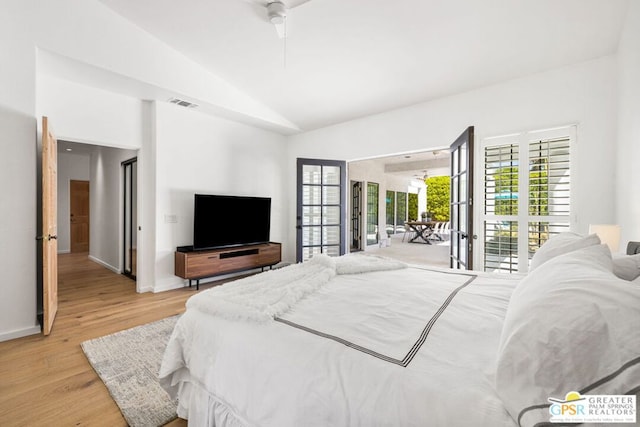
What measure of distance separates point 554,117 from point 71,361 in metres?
5.08

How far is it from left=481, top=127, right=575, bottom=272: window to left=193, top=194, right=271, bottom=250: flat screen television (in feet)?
11.2

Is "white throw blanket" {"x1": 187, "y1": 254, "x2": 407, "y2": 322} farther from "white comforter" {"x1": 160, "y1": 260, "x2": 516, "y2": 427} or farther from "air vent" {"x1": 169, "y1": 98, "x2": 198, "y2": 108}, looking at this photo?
"air vent" {"x1": 169, "y1": 98, "x2": 198, "y2": 108}

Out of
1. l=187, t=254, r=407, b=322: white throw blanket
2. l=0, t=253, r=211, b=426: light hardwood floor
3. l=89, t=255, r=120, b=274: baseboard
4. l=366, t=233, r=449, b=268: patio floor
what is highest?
l=187, t=254, r=407, b=322: white throw blanket

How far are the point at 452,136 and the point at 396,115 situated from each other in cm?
96

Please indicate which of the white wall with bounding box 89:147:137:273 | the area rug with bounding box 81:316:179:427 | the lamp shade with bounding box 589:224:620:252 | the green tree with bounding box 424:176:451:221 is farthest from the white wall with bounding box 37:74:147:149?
the green tree with bounding box 424:176:451:221

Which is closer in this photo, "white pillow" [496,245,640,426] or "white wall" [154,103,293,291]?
"white pillow" [496,245,640,426]

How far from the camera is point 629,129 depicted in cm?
221

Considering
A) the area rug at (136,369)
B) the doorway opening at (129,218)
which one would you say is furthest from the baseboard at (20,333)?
the doorway opening at (129,218)

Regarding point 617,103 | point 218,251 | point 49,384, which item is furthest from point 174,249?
point 617,103

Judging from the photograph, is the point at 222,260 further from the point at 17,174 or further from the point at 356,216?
the point at 356,216

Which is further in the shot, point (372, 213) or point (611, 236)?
point (372, 213)

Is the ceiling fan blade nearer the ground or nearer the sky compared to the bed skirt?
nearer the sky

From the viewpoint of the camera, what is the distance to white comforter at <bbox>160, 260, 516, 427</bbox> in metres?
0.76

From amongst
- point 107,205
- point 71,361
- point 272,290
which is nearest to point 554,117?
point 272,290
